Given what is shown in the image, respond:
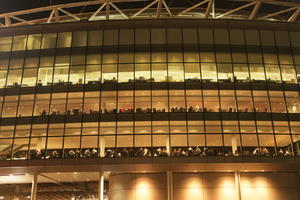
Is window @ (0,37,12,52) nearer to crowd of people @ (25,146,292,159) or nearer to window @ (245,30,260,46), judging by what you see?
crowd of people @ (25,146,292,159)

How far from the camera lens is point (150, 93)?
118 ft

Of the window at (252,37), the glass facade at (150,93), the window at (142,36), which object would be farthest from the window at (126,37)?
the window at (252,37)

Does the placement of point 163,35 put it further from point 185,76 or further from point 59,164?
point 59,164

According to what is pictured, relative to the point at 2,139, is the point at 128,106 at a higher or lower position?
higher

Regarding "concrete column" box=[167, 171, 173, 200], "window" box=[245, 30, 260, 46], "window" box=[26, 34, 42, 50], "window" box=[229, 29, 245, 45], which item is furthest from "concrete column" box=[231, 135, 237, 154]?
"window" box=[26, 34, 42, 50]

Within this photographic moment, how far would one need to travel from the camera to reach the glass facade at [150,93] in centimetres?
3428

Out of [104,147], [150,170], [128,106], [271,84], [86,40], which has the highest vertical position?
[86,40]

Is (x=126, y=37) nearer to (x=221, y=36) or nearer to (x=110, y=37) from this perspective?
(x=110, y=37)

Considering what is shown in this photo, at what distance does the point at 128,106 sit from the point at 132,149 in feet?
17.0

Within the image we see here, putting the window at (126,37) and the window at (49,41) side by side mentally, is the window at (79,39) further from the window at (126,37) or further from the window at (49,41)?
the window at (126,37)

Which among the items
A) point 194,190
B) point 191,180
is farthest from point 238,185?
point 191,180

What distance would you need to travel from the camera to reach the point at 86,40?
126 feet

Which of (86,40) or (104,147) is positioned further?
(86,40)

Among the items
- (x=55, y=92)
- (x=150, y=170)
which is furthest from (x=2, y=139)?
(x=150, y=170)
